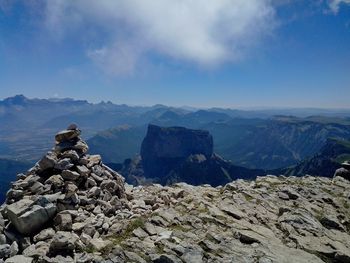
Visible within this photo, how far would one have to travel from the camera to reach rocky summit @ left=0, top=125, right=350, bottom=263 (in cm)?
2081

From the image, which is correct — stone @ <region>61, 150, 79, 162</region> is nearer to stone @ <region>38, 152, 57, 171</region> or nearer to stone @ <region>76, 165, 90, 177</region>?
stone @ <region>76, 165, 90, 177</region>

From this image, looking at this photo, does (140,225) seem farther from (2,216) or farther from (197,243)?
(2,216)

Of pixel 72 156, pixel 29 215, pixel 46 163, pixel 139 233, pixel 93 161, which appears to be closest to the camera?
pixel 29 215

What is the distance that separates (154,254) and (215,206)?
34.4 ft

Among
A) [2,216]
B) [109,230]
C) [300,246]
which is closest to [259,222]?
[300,246]

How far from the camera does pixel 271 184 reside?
4003 centimetres

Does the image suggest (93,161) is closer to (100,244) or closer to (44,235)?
(44,235)

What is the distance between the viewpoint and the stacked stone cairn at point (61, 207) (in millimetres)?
19859

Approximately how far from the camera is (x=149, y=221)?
2473cm

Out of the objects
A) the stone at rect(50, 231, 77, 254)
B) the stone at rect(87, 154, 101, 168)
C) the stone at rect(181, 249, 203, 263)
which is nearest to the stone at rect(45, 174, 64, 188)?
the stone at rect(87, 154, 101, 168)

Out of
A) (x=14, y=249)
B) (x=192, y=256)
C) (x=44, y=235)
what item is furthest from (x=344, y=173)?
(x=14, y=249)

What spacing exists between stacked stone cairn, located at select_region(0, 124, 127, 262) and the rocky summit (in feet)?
0.22

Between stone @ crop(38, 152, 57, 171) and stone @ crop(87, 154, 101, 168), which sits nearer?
stone @ crop(38, 152, 57, 171)

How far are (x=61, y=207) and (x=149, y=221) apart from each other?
654 cm
